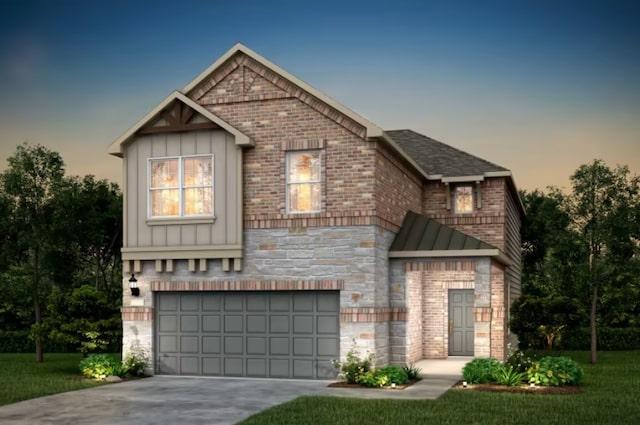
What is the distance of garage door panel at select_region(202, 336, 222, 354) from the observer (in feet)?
73.2

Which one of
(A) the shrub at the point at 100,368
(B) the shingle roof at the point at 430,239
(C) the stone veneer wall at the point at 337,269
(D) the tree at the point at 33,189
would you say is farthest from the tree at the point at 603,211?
(D) the tree at the point at 33,189

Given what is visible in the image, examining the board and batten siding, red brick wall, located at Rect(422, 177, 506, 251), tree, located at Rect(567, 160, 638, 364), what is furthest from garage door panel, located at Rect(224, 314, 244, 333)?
tree, located at Rect(567, 160, 638, 364)

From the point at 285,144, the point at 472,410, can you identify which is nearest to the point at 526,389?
the point at 472,410

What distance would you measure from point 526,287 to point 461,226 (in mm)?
13668

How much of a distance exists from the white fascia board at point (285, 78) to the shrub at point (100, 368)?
7.62m

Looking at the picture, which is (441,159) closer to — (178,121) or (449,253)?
(449,253)

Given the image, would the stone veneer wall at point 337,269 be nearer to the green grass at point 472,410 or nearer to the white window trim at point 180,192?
the white window trim at point 180,192

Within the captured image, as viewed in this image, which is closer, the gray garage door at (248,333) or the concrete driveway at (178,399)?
the concrete driveway at (178,399)

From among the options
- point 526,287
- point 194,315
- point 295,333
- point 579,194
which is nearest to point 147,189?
point 194,315

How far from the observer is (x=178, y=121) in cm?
2222

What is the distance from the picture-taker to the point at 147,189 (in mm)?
22594

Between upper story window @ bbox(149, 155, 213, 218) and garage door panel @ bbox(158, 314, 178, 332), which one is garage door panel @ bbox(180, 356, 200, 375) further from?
upper story window @ bbox(149, 155, 213, 218)

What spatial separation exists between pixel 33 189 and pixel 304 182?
12690mm

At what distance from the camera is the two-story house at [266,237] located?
21094 mm
